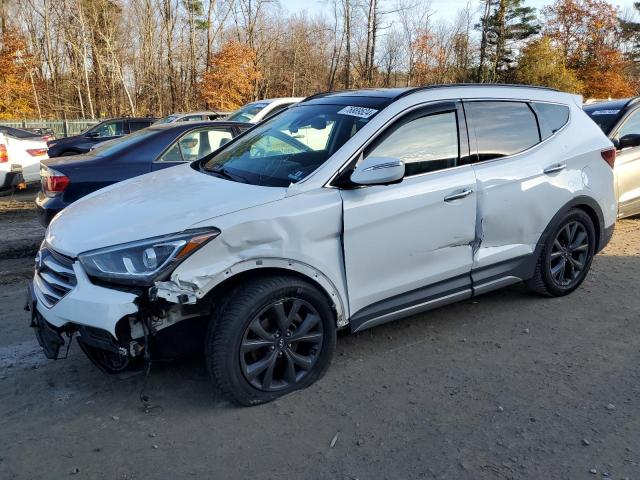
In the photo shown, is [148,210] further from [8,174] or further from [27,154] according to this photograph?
[27,154]

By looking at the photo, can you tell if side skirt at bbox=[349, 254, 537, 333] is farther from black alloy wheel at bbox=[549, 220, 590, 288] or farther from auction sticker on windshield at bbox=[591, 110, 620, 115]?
auction sticker on windshield at bbox=[591, 110, 620, 115]

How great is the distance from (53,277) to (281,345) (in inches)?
53.8

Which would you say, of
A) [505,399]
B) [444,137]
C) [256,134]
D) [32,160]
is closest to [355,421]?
[505,399]

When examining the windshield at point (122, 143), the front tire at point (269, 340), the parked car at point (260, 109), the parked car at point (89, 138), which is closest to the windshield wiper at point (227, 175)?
the front tire at point (269, 340)

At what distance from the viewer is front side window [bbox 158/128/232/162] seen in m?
6.62

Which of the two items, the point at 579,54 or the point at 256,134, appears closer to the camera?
the point at 256,134

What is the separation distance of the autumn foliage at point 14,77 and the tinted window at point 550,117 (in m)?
36.9

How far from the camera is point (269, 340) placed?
3.15m

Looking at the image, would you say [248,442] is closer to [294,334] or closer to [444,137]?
[294,334]

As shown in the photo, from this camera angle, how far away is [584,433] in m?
2.94

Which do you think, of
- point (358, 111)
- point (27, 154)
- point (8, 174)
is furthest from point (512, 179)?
point (27, 154)

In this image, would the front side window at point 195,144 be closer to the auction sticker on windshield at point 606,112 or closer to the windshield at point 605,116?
the windshield at point 605,116

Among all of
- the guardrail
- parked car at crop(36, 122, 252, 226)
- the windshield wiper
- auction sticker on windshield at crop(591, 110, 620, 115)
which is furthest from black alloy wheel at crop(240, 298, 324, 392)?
the guardrail

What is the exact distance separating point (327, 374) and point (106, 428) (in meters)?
1.35
